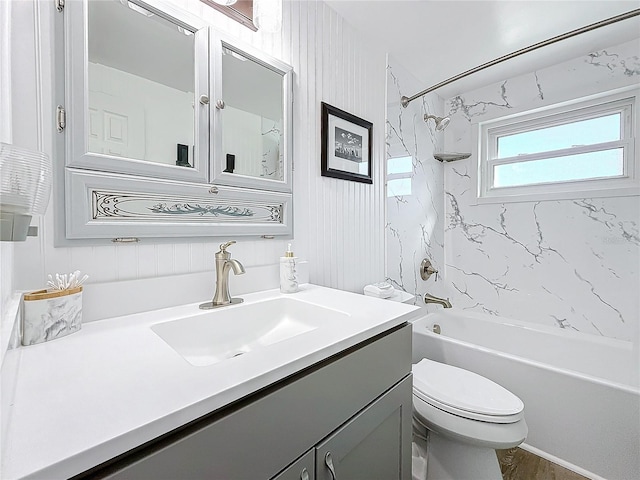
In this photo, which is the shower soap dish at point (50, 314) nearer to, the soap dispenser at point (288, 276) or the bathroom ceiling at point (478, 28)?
the soap dispenser at point (288, 276)

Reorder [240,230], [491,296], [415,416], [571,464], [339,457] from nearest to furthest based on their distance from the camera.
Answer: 1. [339,457]
2. [240,230]
3. [415,416]
4. [571,464]
5. [491,296]

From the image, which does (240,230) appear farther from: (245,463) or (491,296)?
(491,296)

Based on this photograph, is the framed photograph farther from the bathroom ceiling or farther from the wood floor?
the wood floor

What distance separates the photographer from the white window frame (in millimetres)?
1826

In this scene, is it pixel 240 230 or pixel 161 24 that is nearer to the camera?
pixel 161 24

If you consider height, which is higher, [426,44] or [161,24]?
[426,44]

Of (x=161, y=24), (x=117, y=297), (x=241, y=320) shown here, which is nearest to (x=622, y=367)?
(x=241, y=320)

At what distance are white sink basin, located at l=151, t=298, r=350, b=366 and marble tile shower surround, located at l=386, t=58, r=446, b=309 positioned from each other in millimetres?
1007

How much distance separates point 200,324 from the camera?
83 centimetres

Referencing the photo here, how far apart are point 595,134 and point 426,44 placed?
1333 millimetres

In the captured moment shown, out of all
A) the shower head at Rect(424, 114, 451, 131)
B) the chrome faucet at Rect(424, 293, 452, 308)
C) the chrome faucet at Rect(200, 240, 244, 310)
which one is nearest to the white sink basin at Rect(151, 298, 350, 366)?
the chrome faucet at Rect(200, 240, 244, 310)

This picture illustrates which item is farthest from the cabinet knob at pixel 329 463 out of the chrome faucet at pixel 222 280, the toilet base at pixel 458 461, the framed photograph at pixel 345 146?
the framed photograph at pixel 345 146

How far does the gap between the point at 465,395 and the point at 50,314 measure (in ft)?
4.51

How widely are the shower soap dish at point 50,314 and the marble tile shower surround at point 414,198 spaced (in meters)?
1.55
